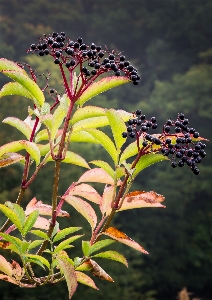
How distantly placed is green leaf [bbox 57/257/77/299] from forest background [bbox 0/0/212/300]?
8220 mm

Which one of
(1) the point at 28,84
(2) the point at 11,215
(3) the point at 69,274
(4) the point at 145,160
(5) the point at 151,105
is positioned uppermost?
(5) the point at 151,105

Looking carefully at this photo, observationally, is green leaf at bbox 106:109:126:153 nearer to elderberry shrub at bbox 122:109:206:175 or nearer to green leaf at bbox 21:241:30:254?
elderberry shrub at bbox 122:109:206:175

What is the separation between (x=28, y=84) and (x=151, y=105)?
743 inches

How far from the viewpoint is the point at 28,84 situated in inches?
29.0

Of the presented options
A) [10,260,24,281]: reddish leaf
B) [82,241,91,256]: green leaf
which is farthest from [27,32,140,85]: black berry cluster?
[10,260,24,281]: reddish leaf

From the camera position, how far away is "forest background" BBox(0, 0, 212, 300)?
1150cm

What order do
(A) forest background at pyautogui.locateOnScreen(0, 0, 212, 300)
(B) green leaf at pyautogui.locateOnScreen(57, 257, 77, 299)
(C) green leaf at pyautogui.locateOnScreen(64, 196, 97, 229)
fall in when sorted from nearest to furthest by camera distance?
(B) green leaf at pyautogui.locateOnScreen(57, 257, 77, 299) → (C) green leaf at pyautogui.locateOnScreen(64, 196, 97, 229) → (A) forest background at pyautogui.locateOnScreen(0, 0, 212, 300)

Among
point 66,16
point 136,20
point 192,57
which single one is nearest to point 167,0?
point 136,20

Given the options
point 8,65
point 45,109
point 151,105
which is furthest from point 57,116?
point 151,105

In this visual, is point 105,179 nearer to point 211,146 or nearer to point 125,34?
point 211,146

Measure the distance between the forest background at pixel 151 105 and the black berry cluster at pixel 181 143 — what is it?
8.23 m

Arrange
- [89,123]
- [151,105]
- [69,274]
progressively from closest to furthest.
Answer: [69,274], [89,123], [151,105]

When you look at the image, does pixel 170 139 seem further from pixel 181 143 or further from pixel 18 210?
pixel 18 210

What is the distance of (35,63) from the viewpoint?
1683 cm
